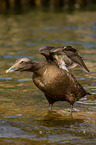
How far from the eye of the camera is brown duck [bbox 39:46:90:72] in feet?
19.6

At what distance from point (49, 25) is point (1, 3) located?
9174 millimetres

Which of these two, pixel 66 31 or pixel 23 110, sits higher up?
pixel 23 110

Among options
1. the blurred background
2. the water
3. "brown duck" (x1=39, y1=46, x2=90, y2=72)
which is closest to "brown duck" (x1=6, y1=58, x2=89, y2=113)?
"brown duck" (x1=39, y1=46, x2=90, y2=72)

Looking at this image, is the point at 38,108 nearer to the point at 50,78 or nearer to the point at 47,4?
the point at 50,78

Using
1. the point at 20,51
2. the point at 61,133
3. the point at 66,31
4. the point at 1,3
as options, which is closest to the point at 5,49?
the point at 20,51

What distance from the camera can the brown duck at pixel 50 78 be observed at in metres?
5.98

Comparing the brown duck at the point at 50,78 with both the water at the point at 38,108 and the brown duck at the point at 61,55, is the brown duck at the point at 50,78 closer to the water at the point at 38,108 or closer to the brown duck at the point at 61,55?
the brown duck at the point at 61,55

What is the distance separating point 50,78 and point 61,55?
48 cm

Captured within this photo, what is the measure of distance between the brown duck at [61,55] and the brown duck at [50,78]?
9 cm

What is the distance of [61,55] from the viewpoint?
6.21 metres

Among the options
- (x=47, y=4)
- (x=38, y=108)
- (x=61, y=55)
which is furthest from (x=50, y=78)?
(x=47, y=4)

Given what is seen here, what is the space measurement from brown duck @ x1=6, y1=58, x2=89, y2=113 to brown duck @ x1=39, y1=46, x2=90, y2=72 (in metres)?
0.09

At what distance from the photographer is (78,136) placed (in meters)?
5.40

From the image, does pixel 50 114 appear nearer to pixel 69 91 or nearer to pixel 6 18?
pixel 69 91
